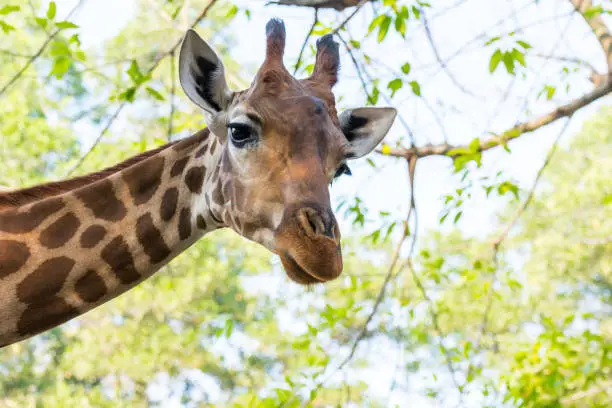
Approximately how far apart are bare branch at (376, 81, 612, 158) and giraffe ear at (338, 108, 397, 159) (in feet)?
5.30

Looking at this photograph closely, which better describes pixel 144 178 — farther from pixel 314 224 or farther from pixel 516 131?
pixel 516 131

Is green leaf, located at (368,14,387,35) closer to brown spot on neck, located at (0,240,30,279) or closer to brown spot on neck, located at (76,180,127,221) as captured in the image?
brown spot on neck, located at (76,180,127,221)

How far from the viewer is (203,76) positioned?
3.47m

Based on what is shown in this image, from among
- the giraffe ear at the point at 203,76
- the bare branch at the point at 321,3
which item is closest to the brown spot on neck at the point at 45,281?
the giraffe ear at the point at 203,76

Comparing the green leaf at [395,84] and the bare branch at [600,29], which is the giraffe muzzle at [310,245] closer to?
the green leaf at [395,84]

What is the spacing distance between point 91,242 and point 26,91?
15412 millimetres

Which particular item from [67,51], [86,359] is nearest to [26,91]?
[86,359]

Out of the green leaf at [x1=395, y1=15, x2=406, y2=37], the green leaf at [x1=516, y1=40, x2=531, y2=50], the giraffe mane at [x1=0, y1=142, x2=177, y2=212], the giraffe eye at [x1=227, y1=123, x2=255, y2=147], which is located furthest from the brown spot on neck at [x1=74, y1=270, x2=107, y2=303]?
the green leaf at [x1=516, y1=40, x2=531, y2=50]

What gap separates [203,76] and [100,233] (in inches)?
32.7

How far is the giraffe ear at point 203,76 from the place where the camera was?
11.1 ft

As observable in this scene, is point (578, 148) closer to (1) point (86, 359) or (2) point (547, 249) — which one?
(2) point (547, 249)

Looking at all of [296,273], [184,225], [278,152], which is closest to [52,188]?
[184,225]

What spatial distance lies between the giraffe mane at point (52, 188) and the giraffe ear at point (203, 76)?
414mm

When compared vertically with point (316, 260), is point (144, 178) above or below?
above
